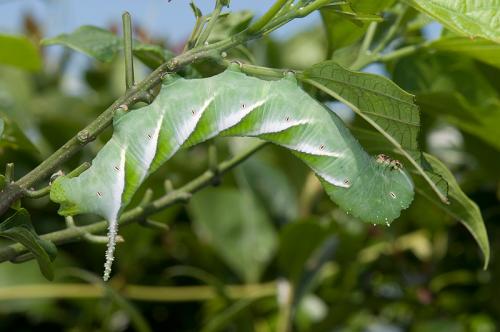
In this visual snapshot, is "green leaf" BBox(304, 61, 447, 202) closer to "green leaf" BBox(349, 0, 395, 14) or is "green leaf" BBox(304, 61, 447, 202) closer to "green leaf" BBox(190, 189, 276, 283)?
"green leaf" BBox(349, 0, 395, 14)

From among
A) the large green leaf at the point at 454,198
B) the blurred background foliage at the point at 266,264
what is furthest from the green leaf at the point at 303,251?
the large green leaf at the point at 454,198

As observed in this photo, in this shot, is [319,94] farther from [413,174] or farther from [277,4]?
[277,4]

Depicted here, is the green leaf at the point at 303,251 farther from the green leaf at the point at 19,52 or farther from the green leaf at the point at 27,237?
the green leaf at the point at 27,237

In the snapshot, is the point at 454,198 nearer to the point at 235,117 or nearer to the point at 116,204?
the point at 235,117

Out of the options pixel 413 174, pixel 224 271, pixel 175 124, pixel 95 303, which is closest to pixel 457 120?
pixel 413 174

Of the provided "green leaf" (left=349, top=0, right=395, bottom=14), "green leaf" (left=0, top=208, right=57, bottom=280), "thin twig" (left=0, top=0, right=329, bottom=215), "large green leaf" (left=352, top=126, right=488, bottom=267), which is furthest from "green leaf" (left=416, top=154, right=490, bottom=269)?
"green leaf" (left=0, top=208, right=57, bottom=280)
